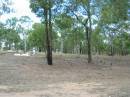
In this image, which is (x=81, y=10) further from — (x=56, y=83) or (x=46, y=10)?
(x=56, y=83)

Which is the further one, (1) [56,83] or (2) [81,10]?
(2) [81,10]

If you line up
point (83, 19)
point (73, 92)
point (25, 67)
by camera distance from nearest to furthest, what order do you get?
point (73, 92)
point (25, 67)
point (83, 19)

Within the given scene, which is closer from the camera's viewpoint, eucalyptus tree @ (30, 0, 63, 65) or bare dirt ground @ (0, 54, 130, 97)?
bare dirt ground @ (0, 54, 130, 97)

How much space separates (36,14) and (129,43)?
34082 millimetres

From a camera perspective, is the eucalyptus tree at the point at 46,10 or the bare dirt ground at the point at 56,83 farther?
the eucalyptus tree at the point at 46,10

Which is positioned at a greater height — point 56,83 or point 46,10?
point 46,10

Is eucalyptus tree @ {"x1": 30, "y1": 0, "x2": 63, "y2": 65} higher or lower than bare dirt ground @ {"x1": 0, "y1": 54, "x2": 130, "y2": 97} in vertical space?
higher

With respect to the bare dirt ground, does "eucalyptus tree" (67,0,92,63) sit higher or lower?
higher

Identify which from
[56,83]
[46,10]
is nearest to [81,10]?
[46,10]

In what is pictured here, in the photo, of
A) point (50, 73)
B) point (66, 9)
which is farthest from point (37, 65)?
A: point (66, 9)

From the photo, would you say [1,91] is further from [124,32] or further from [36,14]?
[124,32]

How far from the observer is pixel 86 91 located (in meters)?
16.3

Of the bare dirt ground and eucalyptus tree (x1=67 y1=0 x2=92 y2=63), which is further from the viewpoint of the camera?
eucalyptus tree (x1=67 y1=0 x2=92 y2=63)

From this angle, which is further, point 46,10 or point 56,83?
point 46,10
